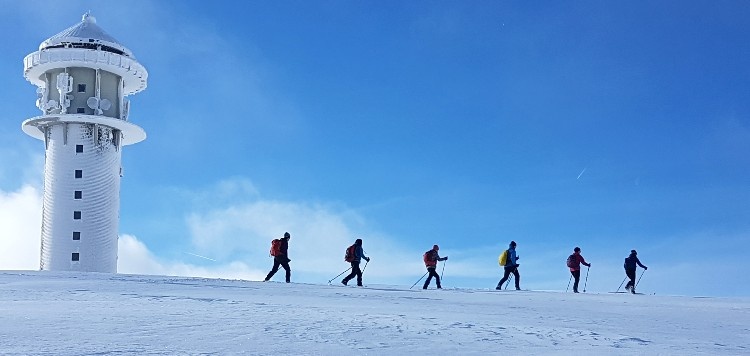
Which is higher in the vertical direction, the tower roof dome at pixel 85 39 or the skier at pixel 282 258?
the tower roof dome at pixel 85 39

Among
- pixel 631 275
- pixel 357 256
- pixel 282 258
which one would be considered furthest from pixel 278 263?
pixel 631 275

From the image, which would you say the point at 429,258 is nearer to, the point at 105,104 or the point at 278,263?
the point at 278,263

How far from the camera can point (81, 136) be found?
119 feet

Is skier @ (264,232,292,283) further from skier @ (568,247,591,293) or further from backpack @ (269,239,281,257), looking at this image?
skier @ (568,247,591,293)

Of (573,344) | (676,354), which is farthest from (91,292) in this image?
(676,354)

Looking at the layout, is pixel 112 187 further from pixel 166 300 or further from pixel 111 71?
pixel 166 300

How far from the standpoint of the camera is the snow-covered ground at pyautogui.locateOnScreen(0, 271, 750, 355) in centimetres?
853

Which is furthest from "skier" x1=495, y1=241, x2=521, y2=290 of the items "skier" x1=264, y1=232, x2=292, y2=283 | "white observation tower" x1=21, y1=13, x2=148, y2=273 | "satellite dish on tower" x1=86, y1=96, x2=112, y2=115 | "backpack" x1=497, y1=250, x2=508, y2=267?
"satellite dish on tower" x1=86, y1=96, x2=112, y2=115

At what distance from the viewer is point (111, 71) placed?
38000 millimetres

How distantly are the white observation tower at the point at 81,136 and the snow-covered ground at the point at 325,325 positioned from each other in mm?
19127

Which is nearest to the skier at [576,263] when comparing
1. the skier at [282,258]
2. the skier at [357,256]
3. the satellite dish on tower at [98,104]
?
the skier at [357,256]

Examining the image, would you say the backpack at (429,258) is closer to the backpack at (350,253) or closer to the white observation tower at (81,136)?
the backpack at (350,253)

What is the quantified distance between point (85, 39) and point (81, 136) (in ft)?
15.7

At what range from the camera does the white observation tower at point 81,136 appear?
116 feet
